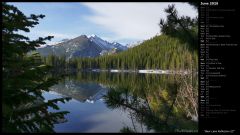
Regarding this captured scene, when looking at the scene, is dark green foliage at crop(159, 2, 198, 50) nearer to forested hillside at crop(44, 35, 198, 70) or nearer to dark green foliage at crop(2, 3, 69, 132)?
dark green foliage at crop(2, 3, 69, 132)

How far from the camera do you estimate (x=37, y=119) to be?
589 centimetres

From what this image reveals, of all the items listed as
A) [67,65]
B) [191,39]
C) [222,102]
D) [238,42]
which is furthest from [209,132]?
[67,65]

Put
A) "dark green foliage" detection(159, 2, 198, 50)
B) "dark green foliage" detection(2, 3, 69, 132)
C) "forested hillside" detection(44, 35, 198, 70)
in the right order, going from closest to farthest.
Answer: "dark green foliage" detection(159, 2, 198, 50) < "dark green foliage" detection(2, 3, 69, 132) < "forested hillside" detection(44, 35, 198, 70)

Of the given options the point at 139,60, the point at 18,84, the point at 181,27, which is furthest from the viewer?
the point at 139,60

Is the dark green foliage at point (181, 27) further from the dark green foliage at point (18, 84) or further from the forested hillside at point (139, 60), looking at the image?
the forested hillside at point (139, 60)

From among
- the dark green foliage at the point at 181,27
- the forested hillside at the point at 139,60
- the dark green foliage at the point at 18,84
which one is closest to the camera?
the dark green foliage at the point at 181,27

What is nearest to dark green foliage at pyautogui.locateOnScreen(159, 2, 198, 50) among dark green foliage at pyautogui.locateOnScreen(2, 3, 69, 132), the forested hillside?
dark green foliage at pyautogui.locateOnScreen(2, 3, 69, 132)

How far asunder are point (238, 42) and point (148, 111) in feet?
5.21

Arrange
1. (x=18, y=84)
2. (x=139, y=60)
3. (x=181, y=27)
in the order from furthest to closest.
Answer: (x=139, y=60) → (x=18, y=84) → (x=181, y=27)

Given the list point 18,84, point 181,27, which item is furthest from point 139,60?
point 181,27

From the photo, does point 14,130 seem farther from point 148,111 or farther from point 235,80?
point 235,80

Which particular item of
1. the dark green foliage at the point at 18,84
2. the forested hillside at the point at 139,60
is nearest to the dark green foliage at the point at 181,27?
the dark green foliage at the point at 18,84

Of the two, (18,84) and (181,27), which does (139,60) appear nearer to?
(18,84)

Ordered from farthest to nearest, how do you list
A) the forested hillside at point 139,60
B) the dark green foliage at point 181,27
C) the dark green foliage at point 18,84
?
the forested hillside at point 139,60, the dark green foliage at point 18,84, the dark green foliage at point 181,27
